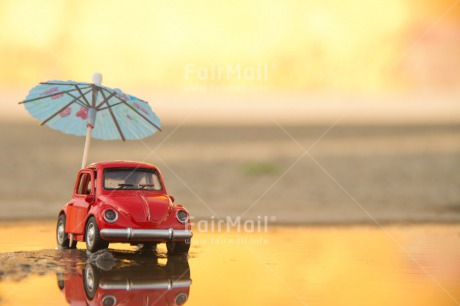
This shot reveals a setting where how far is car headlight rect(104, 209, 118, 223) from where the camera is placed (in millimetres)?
13719

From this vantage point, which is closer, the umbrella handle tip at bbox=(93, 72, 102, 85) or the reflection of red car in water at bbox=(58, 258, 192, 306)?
the reflection of red car in water at bbox=(58, 258, 192, 306)

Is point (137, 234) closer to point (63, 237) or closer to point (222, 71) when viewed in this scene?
point (63, 237)

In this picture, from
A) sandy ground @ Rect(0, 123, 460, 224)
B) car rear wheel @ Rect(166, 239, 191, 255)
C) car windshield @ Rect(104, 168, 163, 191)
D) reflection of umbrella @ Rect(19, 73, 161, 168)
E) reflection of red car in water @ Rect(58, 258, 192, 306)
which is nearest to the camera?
reflection of red car in water @ Rect(58, 258, 192, 306)

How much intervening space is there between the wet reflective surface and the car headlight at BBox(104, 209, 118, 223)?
663 millimetres

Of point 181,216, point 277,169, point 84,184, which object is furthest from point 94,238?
point 277,169

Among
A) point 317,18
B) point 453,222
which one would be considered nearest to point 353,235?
point 453,222

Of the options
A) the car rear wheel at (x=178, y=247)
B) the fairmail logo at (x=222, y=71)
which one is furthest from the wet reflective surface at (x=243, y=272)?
the fairmail logo at (x=222, y=71)

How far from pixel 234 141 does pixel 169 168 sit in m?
8.97

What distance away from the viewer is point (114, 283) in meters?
10.9

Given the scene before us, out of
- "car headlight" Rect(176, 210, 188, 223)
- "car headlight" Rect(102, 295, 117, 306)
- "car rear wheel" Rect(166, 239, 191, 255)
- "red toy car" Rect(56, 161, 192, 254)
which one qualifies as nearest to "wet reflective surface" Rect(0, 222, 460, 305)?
"car headlight" Rect(102, 295, 117, 306)

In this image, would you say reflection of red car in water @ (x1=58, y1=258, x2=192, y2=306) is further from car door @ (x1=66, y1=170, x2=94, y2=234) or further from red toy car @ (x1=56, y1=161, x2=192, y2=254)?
car door @ (x1=66, y1=170, x2=94, y2=234)

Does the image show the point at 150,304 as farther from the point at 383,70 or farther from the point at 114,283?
the point at 383,70

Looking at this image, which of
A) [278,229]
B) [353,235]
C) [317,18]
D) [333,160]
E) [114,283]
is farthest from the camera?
[317,18]

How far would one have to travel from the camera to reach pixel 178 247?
14734mm
